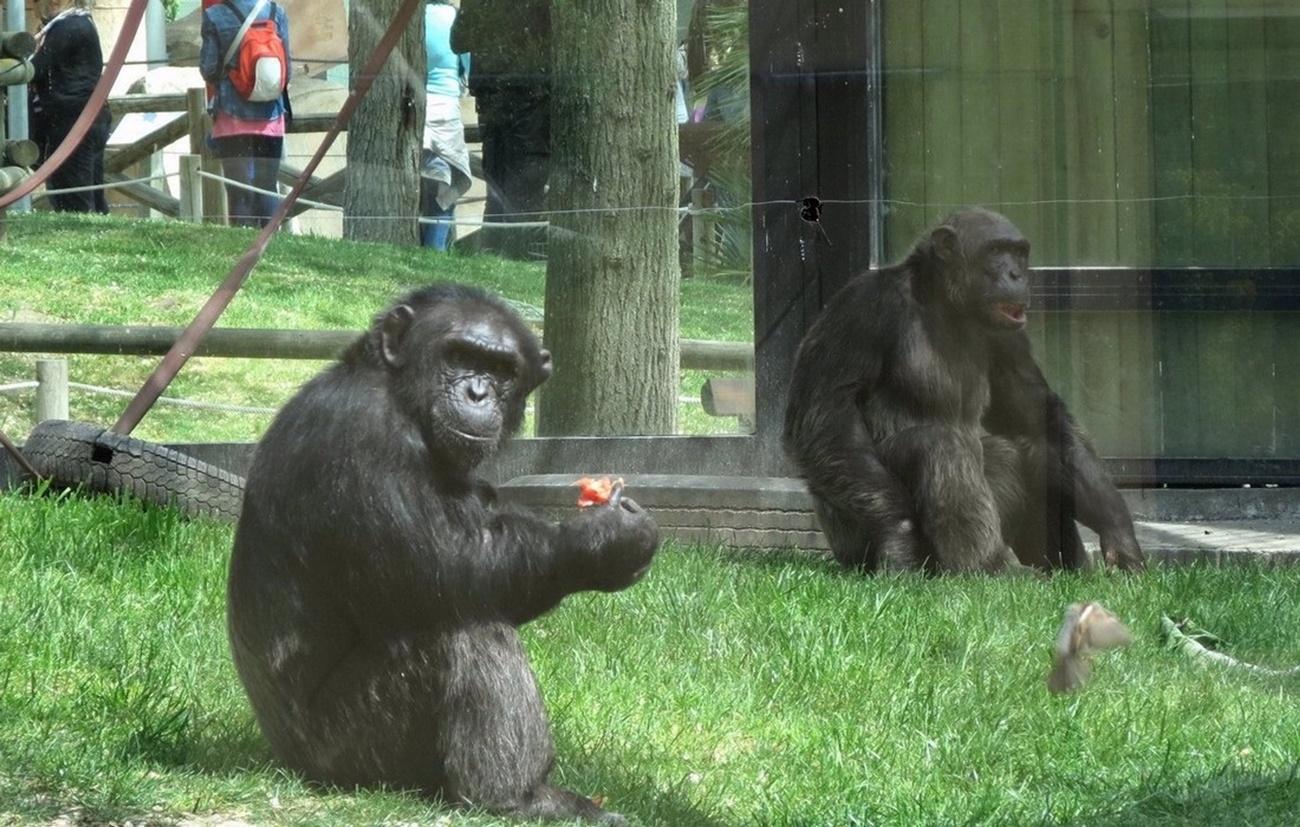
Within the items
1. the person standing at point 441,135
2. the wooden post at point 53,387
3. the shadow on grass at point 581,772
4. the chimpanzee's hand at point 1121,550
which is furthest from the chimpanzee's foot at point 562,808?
the wooden post at point 53,387

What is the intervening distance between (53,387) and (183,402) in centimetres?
81

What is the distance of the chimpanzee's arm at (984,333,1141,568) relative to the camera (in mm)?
9430

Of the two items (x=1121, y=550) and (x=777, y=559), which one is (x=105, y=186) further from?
(x=1121, y=550)

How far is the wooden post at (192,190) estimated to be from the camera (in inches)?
409

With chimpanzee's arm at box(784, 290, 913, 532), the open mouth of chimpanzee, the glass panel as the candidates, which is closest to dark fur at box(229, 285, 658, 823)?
chimpanzee's arm at box(784, 290, 913, 532)

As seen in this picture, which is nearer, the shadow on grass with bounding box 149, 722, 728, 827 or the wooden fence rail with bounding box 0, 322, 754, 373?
the shadow on grass with bounding box 149, 722, 728, 827

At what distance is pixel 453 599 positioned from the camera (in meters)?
5.04

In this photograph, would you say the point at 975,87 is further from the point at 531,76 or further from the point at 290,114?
the point at 290,114

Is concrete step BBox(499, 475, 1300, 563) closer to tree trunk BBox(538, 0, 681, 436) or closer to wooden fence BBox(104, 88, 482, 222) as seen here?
tree trunk BBox(538, 0, 681, 436)

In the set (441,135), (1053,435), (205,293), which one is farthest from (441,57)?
(1053,435)

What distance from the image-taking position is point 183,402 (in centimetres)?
1044

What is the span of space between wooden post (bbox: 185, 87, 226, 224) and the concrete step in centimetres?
234

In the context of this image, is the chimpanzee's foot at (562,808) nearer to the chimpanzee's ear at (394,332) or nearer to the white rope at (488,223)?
the chimpanzee's ear at (394,332)

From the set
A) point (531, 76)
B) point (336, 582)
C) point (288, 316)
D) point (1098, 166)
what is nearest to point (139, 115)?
point (288, 316)
